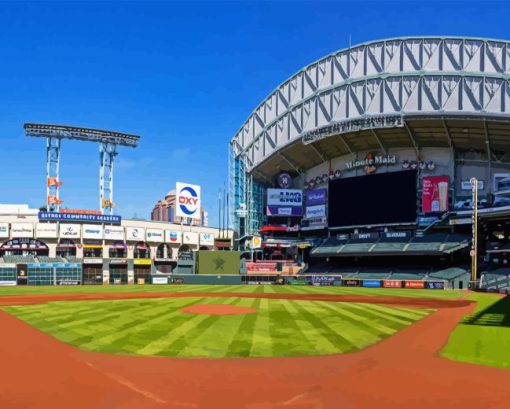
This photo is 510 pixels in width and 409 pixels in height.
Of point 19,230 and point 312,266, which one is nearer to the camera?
point 312,266

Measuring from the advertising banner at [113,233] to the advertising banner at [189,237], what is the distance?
13844 mm

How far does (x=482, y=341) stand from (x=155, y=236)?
267 feet

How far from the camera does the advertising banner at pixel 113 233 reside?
291 feet

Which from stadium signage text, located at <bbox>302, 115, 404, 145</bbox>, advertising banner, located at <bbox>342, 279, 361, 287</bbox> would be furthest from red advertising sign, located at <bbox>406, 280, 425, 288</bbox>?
stadium signage text, located at <bbox>302, 115, 404, 145</bbox>

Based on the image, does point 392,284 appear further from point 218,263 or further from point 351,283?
point 218,263

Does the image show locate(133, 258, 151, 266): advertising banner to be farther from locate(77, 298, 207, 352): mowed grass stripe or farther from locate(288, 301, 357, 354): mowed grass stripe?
locate(288, 301, 357, 354): mowed grass stripe

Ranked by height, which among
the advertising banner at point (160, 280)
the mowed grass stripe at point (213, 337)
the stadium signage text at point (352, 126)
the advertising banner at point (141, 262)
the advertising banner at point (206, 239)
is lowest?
the advertising banner at point (160, 280)

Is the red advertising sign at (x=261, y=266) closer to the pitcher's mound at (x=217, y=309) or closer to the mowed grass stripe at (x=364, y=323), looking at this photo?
the pitcher's mound at (x=217, y=309)

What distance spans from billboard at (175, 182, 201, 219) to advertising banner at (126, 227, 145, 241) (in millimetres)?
8945

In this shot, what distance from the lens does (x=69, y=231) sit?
85250mm

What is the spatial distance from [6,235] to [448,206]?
74.5 metres

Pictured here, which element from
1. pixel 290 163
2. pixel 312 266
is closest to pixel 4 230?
pixel 290 163

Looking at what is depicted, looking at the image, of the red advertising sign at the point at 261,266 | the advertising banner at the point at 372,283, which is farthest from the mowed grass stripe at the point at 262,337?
the red advertising sign at the point at 261,266

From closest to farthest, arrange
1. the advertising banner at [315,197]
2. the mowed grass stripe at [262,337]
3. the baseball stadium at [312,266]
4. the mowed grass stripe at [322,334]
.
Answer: the baseball stadium at [312,266] < the mowed grass stripe at [262,337] < the mowed grass stripe at [322,334] < the advertising banner at [315,197]
